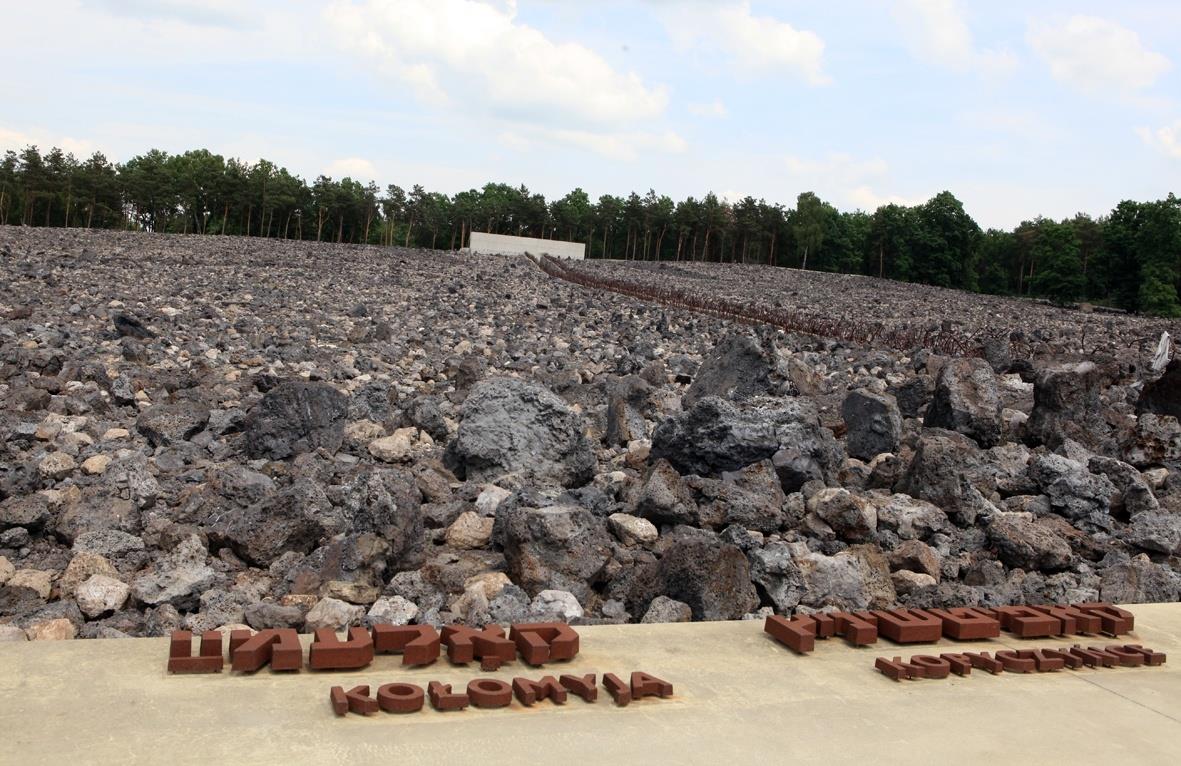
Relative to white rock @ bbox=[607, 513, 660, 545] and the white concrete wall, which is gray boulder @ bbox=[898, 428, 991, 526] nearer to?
white rock @ bbox=[607, 513, 660, 545]

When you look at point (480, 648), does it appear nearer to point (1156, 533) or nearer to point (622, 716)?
point (622, 716)

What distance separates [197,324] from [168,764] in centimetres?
1529

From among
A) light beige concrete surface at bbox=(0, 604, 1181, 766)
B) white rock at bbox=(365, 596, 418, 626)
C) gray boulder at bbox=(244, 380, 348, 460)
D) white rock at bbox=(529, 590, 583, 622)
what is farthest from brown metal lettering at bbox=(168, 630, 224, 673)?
gray boulder at bbox=(244, 380, 348, 460)

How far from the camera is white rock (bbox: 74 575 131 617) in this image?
543cm

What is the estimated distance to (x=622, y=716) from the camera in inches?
148

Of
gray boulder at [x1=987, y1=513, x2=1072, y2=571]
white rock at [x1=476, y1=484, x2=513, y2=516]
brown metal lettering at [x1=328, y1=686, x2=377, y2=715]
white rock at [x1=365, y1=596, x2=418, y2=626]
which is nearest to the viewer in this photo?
brown metal lettering at [x1=328, y1=686, x2=377, y2=715]

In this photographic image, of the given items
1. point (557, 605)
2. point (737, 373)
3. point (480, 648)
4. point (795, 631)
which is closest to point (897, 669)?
point (795, 631)

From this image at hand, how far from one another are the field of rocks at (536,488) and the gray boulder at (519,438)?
0.9 inches

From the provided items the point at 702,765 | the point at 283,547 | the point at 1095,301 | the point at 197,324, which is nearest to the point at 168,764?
the point at 702,765

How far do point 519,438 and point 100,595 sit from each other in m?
3.70

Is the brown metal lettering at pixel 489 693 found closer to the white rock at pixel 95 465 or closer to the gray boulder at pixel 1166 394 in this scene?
the white rock at pixel 95 465

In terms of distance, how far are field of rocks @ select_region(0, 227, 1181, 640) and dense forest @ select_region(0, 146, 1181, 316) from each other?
55154 millimetres

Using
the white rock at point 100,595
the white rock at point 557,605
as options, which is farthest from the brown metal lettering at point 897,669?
the white rock at point 100,595

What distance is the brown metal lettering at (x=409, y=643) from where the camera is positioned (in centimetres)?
406
